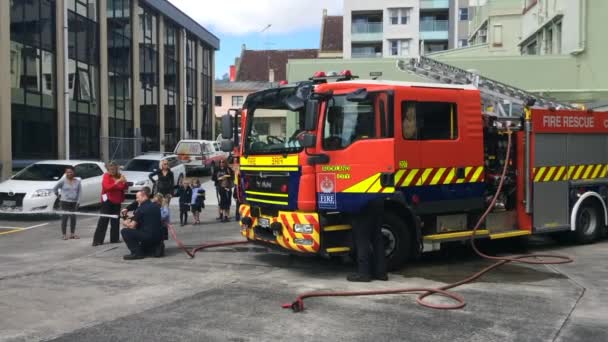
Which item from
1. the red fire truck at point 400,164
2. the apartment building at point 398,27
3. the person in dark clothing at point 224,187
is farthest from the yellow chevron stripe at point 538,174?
the apartment building at point 398,27

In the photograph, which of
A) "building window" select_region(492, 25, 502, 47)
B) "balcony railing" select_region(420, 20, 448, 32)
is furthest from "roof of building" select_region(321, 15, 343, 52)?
"building window" select_region(492, 25, 502, 47)

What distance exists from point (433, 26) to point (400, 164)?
53.7m

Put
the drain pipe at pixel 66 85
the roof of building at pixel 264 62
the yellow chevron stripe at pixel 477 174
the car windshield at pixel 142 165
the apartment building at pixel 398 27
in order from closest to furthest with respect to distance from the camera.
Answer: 1. the yellow chevron stripe at pixel 477 174
2. the car windshield at pixel 142 165
3. the drain pipe at pixel 66 85
4. the apartment building at pixel 398 27
5. the roof of building at pixel 264 62

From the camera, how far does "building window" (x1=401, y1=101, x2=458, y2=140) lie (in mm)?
8281

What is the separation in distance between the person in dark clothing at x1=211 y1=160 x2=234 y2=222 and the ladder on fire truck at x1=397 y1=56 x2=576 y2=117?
6.21m

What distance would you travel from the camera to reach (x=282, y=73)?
7550cm

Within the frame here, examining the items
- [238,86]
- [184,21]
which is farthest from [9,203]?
[238,86]

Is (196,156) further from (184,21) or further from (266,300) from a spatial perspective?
(266,300)

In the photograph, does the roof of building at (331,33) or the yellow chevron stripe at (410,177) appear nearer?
the yellow chevron stripe at (410,177)

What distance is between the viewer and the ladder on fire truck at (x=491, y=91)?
35.2 ft

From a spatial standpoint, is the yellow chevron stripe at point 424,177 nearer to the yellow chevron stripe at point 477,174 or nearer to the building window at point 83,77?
the yellow chevron stripe at point 477,174

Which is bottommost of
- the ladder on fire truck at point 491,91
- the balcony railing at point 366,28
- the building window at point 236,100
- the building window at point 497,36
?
the ladder on fire truck at point 491,91

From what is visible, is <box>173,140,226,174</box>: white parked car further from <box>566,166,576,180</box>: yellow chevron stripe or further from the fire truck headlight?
the fire truck headlight

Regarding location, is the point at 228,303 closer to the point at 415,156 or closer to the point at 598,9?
the point at 415,156
